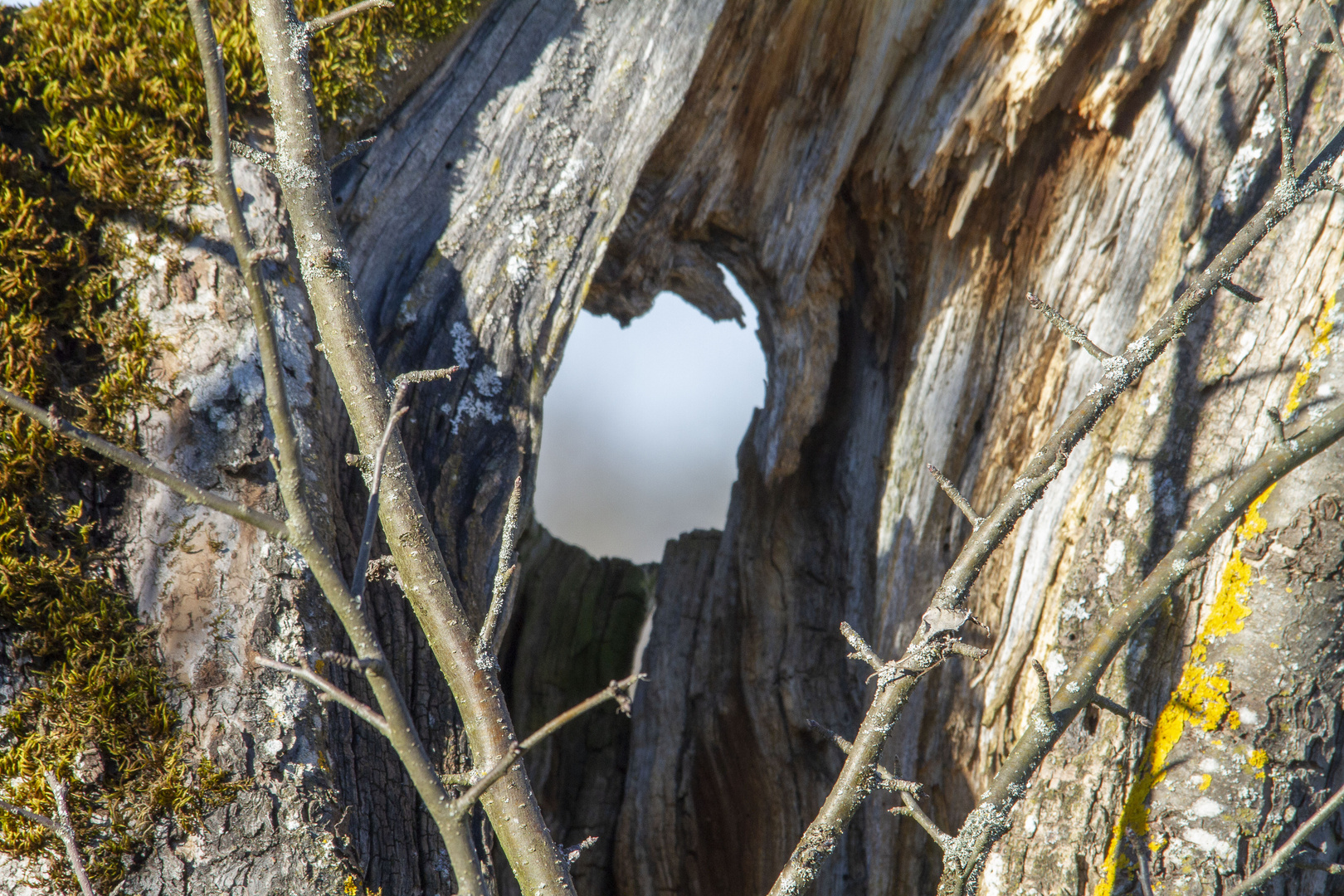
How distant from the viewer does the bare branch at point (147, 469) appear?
966mm

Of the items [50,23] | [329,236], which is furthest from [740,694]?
[50,23]

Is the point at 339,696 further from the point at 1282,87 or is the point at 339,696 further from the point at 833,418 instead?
the point at 833,418

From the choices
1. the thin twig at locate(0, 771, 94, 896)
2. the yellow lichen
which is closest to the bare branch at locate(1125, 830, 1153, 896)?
the yellow lichen

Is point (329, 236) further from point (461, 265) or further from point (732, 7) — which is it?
point (732, 7)

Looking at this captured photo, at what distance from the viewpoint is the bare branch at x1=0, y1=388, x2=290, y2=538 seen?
966 mm

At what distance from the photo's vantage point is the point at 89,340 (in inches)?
65.7

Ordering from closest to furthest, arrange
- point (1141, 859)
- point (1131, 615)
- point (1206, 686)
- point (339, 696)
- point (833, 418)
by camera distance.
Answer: point (339, 696), point (1131, 615), point (1141, 859), point (1206, 686), point (833, 418)

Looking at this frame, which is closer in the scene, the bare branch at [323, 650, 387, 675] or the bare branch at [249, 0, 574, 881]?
the bare branch at [323, 650, 387, 675]

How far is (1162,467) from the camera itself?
6.48 feet

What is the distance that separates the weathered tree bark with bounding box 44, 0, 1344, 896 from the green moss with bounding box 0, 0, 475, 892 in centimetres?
9

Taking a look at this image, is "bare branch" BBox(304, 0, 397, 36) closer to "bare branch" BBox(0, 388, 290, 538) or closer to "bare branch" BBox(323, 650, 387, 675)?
"bare branch" BBox(0, 388, 290, 538)

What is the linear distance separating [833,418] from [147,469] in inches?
101

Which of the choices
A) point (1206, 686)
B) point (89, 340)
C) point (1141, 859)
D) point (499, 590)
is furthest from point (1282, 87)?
point (89, 340)

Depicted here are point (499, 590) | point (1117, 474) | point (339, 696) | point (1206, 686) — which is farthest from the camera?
point (1117, 474)
